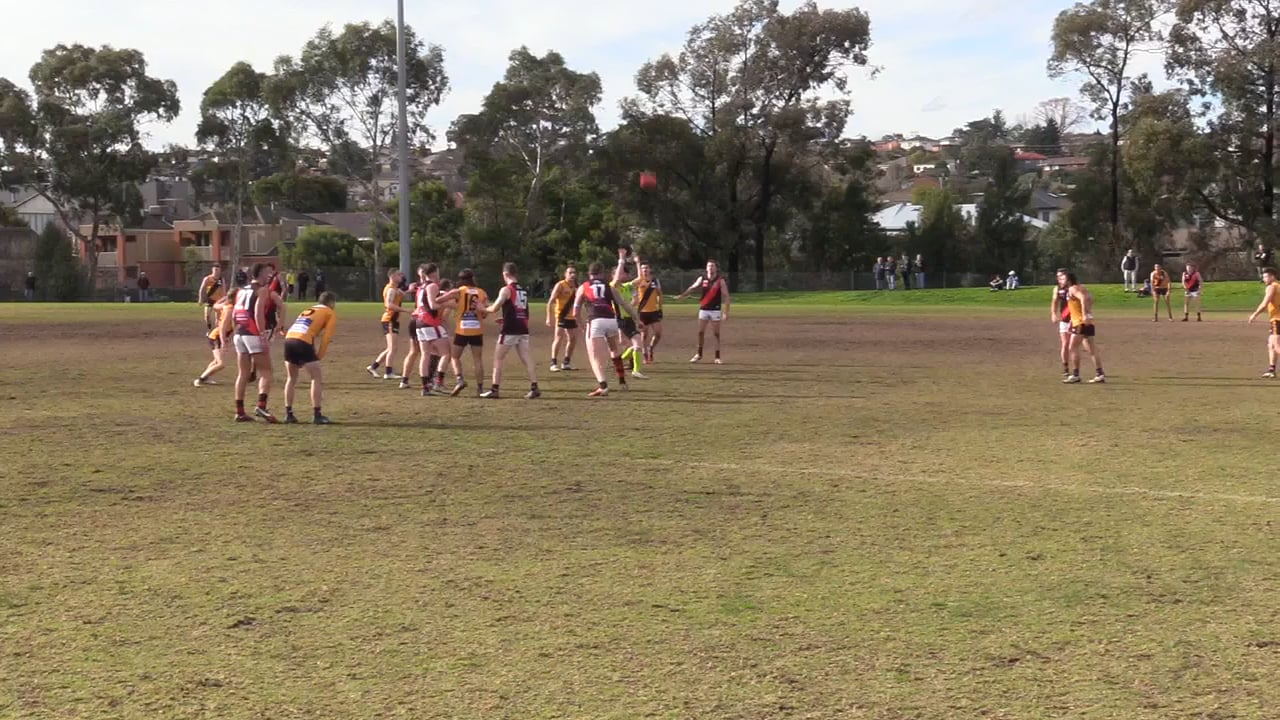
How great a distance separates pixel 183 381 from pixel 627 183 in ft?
185

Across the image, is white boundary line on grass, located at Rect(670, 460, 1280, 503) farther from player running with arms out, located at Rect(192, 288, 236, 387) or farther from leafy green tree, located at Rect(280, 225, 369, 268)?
leafy green tree, located at Rect(280, 225, 369, 268)

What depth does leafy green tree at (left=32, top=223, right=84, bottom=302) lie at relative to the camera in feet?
238

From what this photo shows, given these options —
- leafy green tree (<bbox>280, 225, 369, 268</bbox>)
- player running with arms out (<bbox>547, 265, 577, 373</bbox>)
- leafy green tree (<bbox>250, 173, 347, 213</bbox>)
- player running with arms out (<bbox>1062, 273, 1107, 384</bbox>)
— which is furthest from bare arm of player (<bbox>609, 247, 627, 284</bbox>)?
leafy green tree (<bbox>280, 225, 369, 268</bbox>)

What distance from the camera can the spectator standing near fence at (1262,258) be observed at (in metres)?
60.0

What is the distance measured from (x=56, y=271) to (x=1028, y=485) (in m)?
70.5

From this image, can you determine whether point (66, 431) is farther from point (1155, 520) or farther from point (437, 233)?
point (437, 233)

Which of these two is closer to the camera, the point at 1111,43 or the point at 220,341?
the point at 220,341

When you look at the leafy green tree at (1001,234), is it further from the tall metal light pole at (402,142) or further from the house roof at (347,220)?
the house roof at (347,220)

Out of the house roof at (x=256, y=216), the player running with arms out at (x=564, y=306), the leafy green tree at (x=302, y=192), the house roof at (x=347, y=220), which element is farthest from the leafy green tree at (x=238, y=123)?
the player running with arms out at (x=564, y=306)

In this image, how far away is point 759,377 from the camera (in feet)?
72.6

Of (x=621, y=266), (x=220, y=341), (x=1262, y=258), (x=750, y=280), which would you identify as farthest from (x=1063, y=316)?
(x=750, y=280)

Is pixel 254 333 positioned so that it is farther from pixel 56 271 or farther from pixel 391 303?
pixel 56 271

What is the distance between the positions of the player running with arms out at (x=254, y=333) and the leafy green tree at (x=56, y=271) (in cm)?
6221

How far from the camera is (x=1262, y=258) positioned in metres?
59.9
